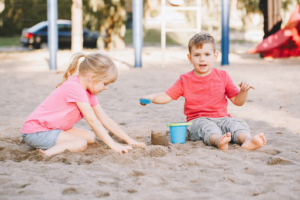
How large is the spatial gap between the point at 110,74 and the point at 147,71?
535 centimetres

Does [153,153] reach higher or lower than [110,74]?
lower

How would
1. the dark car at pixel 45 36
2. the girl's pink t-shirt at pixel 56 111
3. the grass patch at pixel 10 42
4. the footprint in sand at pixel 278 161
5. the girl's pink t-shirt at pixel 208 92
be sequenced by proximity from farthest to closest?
the grass patch at pixel 10 42 → the dark car at pixel 45 36 → the girl's pink t-shirt at pixel 208 92 → the girl's pink t-shirt at pixel 56 111 → the footprint in sand at pixel 278 161

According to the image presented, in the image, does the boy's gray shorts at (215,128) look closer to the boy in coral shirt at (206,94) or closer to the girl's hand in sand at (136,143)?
the boy in coral shirt at (206,94)

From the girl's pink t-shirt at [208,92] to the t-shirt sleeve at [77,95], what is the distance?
0.91 m

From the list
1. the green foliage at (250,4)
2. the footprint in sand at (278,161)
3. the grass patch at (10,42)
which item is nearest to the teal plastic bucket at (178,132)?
the footprint in sand at (278,161)

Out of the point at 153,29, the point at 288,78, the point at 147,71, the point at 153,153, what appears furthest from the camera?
the point at 153,29

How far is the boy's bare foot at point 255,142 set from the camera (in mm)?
2674

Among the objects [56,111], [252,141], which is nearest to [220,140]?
[252,141]

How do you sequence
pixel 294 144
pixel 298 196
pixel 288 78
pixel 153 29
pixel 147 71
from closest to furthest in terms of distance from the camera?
pixel 298 196 < pixel 294 144 < pixel 288 78 < pixel 147 71 < pixel 153 29

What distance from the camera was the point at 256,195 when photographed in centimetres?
194

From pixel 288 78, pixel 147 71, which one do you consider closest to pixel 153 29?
Result: pixel 147 71

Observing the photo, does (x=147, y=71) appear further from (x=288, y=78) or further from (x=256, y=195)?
(x=256, y=195)

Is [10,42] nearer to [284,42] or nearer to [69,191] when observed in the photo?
[284,42]

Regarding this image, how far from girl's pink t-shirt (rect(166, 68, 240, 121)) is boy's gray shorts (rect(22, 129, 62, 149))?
3.83 feet
